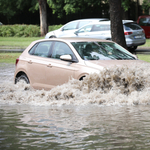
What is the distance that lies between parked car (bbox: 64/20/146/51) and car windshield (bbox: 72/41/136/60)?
1261 centimetres

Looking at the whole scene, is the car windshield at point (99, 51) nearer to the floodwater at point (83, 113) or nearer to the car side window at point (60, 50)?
the car side window at point (60, 50)

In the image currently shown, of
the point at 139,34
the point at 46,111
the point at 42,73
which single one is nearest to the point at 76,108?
the point at 46,111

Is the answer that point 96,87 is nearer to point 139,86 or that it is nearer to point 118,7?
point 139,86

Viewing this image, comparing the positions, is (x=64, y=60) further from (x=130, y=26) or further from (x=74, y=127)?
(x=130, y=26)

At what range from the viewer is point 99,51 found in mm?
9500

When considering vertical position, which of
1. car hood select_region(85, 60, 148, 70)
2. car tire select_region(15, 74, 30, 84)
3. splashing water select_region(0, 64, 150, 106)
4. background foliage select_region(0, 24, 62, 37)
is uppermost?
car hood select_region(85, 60, 148, 70)

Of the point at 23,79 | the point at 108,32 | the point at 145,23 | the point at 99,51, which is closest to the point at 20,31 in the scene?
the point at 145,23

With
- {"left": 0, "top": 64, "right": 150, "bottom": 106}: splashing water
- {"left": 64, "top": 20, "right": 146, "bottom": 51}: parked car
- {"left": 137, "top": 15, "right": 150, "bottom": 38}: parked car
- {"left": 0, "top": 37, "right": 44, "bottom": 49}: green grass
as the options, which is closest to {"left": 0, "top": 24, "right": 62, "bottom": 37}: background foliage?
{"left": 0, "top": 37, "right": 44, "bottom": 49}: green grass

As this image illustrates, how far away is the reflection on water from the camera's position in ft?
16.9

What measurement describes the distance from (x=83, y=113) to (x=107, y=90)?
4.47 ft

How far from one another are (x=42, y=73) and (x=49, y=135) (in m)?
4.08

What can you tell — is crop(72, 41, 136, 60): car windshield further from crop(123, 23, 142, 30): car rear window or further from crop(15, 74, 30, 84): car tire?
crop(123, 23, 142, 30): car rear window

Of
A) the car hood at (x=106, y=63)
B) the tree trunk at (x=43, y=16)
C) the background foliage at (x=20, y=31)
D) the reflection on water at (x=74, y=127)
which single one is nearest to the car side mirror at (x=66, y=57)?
the car hood at (x=106, y=63)

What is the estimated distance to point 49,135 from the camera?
5.61 meters
